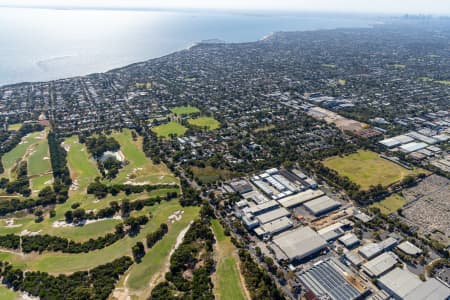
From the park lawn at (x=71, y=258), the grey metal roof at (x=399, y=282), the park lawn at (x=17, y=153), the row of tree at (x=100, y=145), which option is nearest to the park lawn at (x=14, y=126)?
the park lawn at (x=17, y=153)

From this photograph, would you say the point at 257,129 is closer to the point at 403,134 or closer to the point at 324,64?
the point at 403,134

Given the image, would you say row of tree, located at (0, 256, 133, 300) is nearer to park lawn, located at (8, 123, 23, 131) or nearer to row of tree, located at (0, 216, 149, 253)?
row of tree, located at (0, 216, 149, 253)

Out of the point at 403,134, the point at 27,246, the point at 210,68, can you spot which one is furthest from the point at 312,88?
the point at 27,246

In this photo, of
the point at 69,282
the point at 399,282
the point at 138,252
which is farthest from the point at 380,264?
the point at 69,282

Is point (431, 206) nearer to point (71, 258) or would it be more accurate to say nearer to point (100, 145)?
point (71, 258)

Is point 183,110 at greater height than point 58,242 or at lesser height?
greater

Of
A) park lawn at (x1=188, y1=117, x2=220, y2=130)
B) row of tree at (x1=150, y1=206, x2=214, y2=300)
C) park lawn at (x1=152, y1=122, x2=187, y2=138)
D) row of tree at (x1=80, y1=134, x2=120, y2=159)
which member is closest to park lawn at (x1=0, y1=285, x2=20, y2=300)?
row of tree at (x1=150, y1=206, x2=214, y2=300)

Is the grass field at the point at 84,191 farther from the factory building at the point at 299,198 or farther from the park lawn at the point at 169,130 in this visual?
the factory building at the point at 299,198
